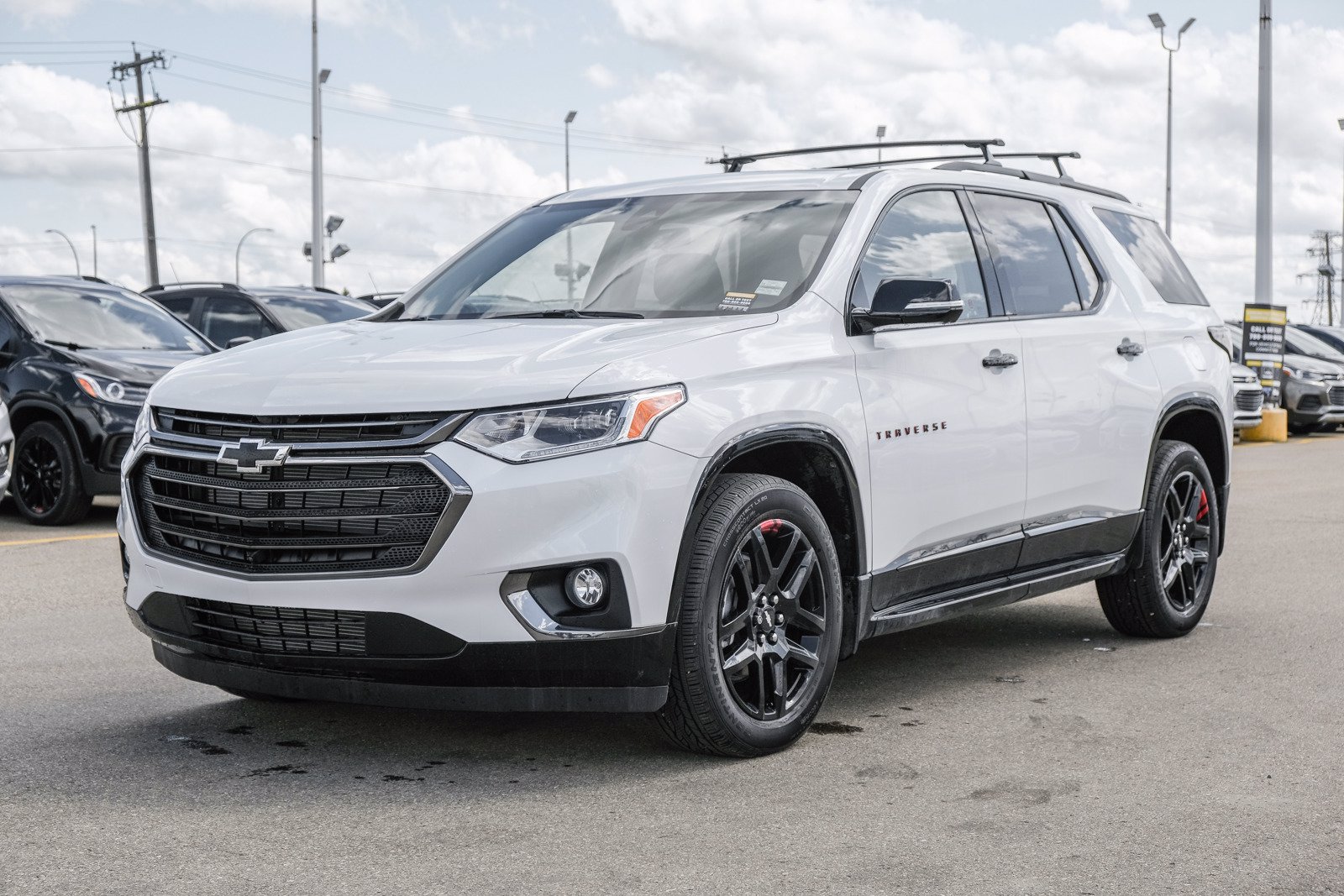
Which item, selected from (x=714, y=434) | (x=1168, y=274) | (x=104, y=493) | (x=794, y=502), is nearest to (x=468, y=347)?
(x=714, y=434)

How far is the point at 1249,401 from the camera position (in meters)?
21.1

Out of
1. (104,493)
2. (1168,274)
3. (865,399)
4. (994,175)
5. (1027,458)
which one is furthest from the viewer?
(104,493)

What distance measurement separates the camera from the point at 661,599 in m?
4.49

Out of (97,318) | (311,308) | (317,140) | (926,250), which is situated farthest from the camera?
(317,140)

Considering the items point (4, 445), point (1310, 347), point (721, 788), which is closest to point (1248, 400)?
point (1310, 347)

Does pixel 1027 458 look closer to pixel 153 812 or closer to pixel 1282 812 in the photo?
pixel 1282 812

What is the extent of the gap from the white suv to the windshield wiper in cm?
2

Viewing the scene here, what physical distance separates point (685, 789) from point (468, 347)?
4.65 ft

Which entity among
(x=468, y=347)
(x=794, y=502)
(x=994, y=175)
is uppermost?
(x=994, y=175)

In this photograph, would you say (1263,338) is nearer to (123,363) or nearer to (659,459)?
(123,363)

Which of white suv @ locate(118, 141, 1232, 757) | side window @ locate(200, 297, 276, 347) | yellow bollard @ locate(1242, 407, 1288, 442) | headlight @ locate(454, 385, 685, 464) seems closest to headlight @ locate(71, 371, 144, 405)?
side window @ locate(200, 297, 276, 347)

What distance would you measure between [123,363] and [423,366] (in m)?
7.44

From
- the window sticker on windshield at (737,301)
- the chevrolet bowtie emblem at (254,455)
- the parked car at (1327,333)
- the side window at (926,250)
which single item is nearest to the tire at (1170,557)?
the side window at (926,250)

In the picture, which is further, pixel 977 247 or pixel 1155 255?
pixel 1155 255
